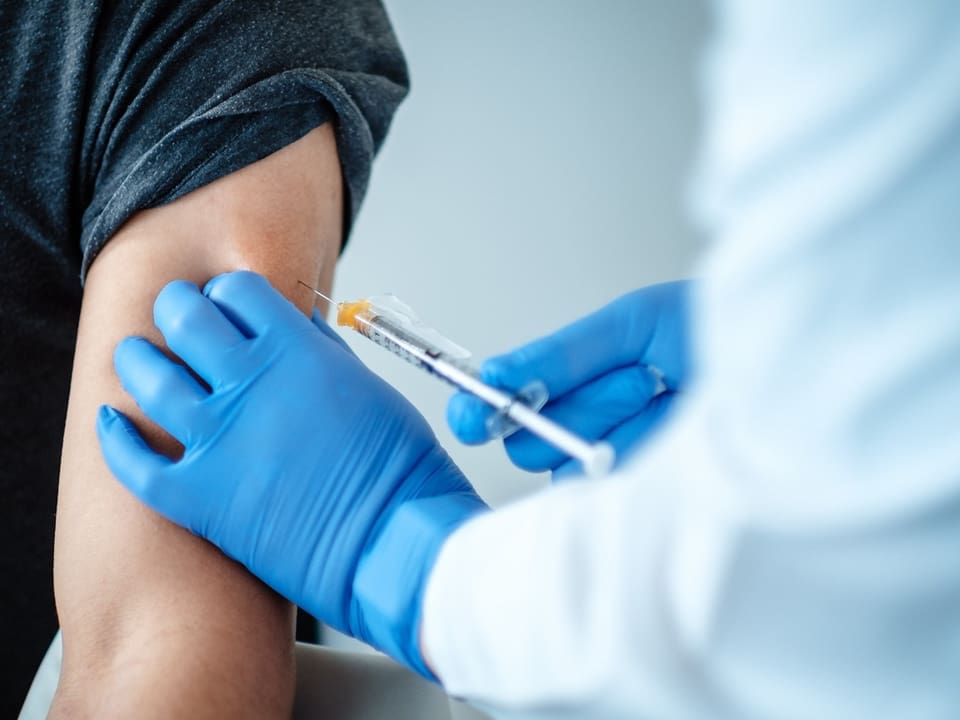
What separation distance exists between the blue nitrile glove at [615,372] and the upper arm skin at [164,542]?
0.33 m

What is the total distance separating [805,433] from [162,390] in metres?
0.65

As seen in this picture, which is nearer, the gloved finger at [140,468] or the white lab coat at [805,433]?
the white lab coat at [805,433]

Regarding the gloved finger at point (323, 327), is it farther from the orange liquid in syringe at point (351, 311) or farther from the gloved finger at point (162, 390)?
the gloved finger at point (162, 390)

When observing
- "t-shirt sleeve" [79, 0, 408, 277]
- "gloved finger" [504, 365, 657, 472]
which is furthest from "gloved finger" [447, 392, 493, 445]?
"t-shirt sleeve" [79, 0, 408, 277]

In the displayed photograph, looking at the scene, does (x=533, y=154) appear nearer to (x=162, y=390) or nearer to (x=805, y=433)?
(x=162, y=390)

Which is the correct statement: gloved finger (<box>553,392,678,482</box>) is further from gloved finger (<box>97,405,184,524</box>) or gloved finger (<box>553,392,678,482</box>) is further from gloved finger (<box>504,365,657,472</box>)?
gloved finger (<box>97,405,184,524</box>)

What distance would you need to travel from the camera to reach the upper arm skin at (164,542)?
77 centimetres

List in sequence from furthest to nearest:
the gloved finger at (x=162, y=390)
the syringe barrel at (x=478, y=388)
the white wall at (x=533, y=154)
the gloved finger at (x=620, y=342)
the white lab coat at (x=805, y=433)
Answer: the white wall at (x=533, y=154) → the gloved finger at (x=620, y=342) → the gloved finger at (x=162, y=390) → the syringe barrel at (x=478, y=388) → the white lab coat at (x=805, y=433)

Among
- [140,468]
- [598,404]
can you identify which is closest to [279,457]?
[140,468]

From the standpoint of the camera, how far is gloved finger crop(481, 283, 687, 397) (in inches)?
36.3

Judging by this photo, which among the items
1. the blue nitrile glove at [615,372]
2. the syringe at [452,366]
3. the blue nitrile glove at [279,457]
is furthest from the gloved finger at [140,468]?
the blue nitrile glove at [615,372]

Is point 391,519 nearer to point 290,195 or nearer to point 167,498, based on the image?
point 167,498

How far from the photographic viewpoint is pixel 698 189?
1.46ft

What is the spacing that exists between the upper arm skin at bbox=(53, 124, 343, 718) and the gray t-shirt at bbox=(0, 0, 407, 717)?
35mm
